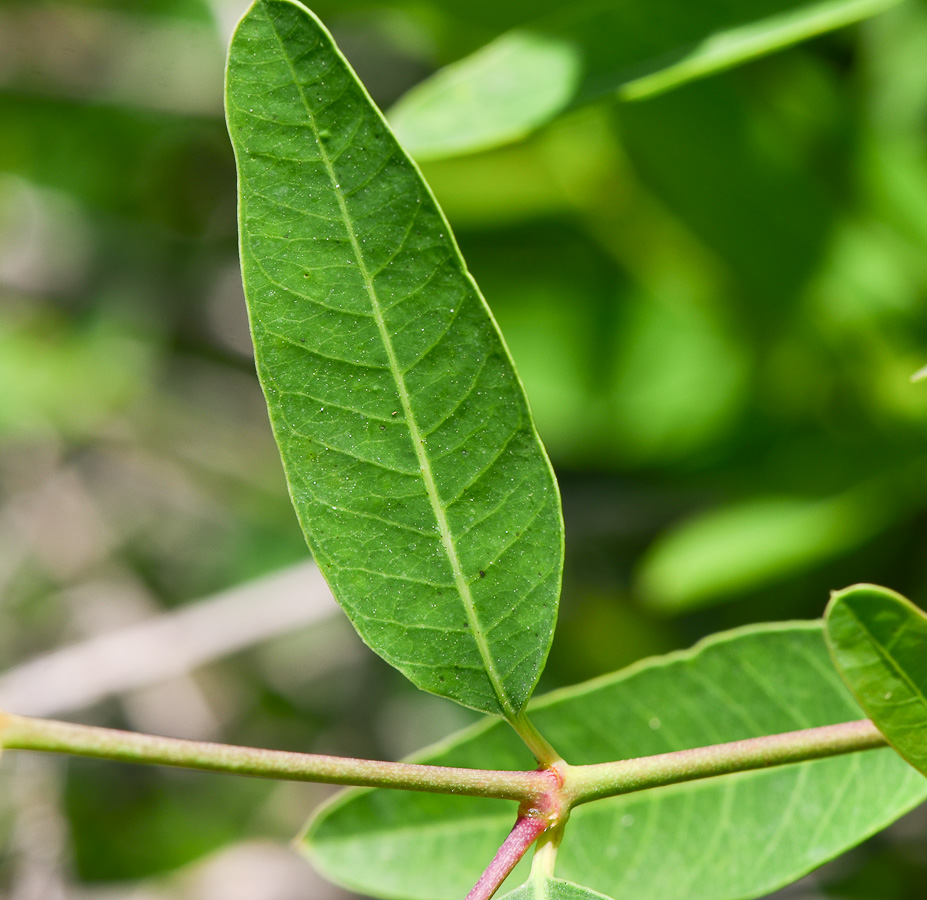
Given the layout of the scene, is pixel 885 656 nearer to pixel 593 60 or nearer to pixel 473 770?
pixel 473 770

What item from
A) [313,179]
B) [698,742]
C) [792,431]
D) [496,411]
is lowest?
[792,431]

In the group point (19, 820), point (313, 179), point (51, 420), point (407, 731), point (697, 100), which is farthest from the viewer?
point (51, 420)

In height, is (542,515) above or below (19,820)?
above

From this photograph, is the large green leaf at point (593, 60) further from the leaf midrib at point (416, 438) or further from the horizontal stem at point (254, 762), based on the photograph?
the horizontal stem at point (254, 762)

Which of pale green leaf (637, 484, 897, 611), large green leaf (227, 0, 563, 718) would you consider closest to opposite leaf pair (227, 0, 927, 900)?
large green leaf (227, 0, 563, 718)

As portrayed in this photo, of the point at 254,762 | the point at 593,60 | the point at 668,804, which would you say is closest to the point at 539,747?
the point at 254,762

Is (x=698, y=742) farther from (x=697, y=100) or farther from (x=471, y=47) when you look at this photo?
(x=471, y=47)

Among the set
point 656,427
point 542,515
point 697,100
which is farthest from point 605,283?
point 542,515
